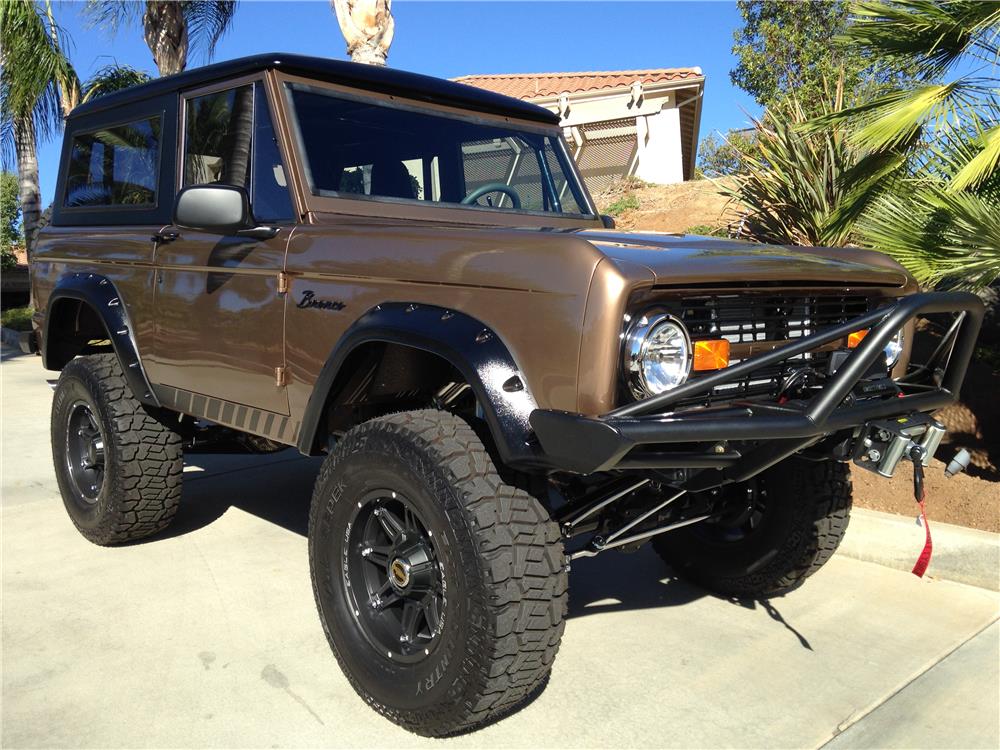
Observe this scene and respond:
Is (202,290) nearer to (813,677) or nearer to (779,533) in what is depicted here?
(779,533)

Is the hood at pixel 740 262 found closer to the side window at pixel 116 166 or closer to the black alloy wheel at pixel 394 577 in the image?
the black alloy wheel at pixel 394 577

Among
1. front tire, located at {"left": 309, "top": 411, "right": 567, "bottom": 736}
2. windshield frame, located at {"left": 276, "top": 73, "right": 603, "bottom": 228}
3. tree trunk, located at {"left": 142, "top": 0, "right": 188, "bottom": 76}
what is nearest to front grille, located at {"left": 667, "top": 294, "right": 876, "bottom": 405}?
front tire, located at {"left": 309, "top": 411, "right": 567, "bottom": 736}

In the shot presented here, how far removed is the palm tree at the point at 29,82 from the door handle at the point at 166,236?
11.3 meters

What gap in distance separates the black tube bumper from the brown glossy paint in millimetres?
98

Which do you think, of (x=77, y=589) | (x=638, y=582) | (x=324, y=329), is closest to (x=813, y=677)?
(x=638, y=582)

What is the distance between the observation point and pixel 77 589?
12.4 feet

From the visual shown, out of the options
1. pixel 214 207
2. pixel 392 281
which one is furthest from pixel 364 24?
pixel 392 281

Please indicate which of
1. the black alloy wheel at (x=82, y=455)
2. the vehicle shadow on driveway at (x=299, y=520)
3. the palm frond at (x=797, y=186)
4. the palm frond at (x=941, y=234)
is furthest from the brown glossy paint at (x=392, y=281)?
the palm frond at (x=797, y=186)

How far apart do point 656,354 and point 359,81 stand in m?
1.77

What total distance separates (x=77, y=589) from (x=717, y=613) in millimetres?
2648

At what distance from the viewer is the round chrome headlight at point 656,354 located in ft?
7.43

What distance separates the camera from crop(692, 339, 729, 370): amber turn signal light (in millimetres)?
2438

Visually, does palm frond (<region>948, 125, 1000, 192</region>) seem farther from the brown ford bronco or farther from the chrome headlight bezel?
the chrome headlight bezel

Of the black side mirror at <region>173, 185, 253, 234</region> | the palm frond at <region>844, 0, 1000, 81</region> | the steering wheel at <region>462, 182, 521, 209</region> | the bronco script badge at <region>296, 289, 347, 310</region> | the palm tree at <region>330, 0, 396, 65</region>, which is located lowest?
the bronco script badge at <region>296, 289, 347, 310</region>
